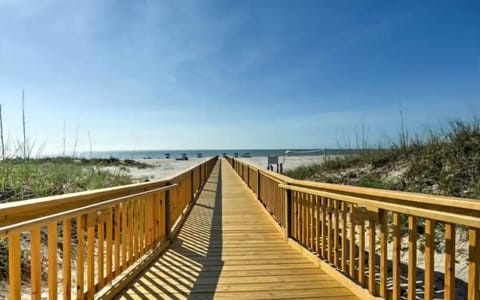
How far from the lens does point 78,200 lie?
94.0 inches

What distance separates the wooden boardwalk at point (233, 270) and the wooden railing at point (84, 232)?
0.93ft

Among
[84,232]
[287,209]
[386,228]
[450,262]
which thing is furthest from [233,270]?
[450,262]

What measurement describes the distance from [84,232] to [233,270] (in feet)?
5.25

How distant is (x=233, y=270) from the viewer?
355 centimetres

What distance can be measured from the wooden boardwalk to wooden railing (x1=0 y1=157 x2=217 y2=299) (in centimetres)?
28

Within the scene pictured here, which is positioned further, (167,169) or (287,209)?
(167,169)

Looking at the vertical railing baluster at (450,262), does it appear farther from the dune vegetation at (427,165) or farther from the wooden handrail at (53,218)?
the dune vegetation at (427,165)

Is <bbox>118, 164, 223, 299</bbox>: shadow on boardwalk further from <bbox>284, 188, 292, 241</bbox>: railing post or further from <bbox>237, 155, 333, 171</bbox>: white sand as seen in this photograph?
<bbox>237, 155, 333, 171</bbox>: white sand

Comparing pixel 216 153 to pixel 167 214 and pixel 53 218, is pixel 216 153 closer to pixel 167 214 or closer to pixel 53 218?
pixel 167 214

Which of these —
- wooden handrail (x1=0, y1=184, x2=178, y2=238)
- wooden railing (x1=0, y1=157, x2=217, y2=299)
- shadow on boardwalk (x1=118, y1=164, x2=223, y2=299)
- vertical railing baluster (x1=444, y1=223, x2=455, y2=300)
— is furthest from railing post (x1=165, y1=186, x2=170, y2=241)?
vertical railing baluster (x1=444, y1=223, x2=455, y2=300)

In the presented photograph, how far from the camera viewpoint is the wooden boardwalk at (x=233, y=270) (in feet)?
9.61

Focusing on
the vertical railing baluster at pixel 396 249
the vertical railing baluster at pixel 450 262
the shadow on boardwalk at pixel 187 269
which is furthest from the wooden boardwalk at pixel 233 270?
the vertical railing baluster at pixel 450 262

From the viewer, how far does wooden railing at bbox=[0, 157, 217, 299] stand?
1.77 m

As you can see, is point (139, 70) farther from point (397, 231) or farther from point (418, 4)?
point (397, 231)
